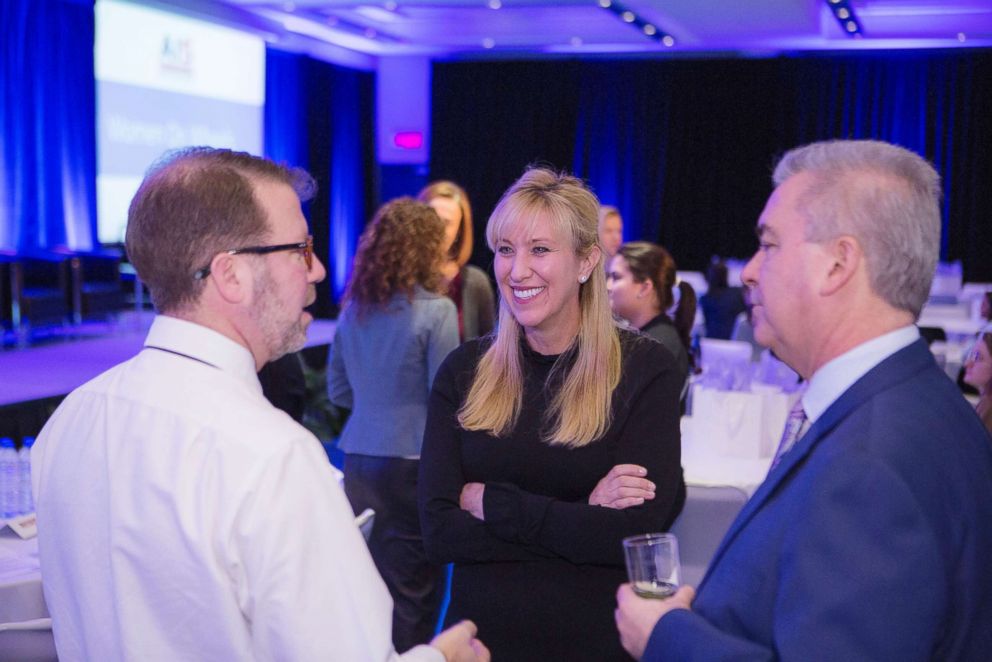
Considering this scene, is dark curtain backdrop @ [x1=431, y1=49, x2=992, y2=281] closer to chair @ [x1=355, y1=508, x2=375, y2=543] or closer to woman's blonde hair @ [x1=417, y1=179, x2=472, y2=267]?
woman's blonde hair @ [x1=417, y1=179, x2=472, y2=267]

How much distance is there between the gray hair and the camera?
1.27 m

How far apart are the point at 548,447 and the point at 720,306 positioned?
7.49m

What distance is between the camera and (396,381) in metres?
3.97

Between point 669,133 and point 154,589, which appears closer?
point 154,589

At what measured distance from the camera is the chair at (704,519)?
3.15 metres

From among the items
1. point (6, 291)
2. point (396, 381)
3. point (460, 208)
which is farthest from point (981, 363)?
point (6, 291)

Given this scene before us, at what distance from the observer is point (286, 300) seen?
4.93 feet

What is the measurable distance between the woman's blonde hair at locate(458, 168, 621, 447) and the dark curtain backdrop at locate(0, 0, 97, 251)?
898 cm

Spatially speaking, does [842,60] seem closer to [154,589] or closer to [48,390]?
[48,390]

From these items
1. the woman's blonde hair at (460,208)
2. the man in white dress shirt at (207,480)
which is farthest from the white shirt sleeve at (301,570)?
the woman's blonde hair at (460,208)

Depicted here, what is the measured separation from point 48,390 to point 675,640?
613cm

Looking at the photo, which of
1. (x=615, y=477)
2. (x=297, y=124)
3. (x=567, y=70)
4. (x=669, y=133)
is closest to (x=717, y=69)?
(x=669, y=133)

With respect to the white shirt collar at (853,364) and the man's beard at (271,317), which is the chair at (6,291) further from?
the white shirt collar at (853,364)

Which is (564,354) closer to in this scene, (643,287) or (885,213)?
(885,213)
